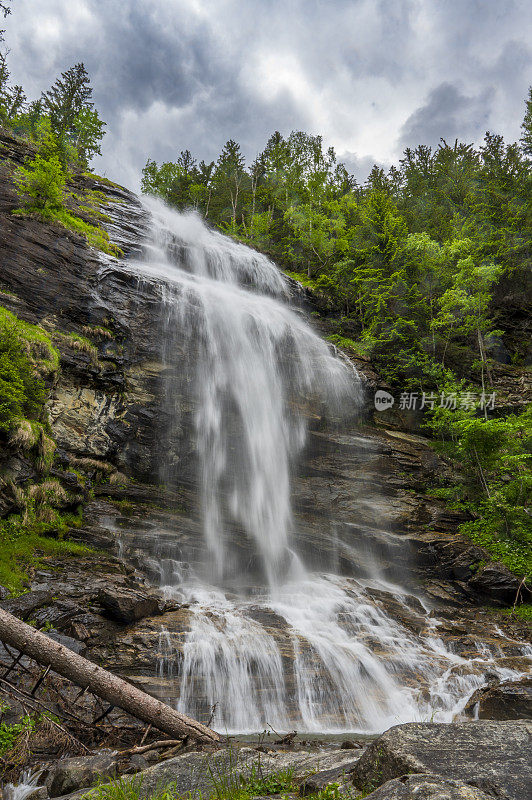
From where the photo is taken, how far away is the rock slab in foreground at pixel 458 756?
2.03 metres

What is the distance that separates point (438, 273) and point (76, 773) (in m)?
23.1

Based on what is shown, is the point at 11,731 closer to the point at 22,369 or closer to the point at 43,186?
the point at 22,369

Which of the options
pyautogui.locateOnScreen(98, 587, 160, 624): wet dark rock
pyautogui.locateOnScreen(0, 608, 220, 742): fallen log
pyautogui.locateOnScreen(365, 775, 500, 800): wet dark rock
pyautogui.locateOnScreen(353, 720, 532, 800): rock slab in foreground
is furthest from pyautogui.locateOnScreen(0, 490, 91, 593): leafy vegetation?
pyautogui.locateOnScreen(365, 775, 500, 800): wet dark rock

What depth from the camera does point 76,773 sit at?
325 centimetres

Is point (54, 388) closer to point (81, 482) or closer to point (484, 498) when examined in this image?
point (81, 482)

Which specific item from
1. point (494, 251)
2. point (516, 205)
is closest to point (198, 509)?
point (494, 251)

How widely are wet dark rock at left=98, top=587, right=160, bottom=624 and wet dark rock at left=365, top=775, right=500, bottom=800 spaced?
21.8ft

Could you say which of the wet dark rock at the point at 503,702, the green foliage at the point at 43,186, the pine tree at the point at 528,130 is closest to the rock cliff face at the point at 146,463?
the green foliage at the point at 43,186

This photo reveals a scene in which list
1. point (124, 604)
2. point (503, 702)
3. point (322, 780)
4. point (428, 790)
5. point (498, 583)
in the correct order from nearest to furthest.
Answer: point (428, 790), point (322, 780), point (503, 702), point (124, 604), point (498, 583)

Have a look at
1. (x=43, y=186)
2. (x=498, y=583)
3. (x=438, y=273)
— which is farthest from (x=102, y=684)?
(x=438, y=273)

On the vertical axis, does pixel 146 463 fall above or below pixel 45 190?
below

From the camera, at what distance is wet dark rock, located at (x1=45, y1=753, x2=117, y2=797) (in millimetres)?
3156

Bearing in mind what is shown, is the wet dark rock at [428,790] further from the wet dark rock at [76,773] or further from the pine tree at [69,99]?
the pine tree at [69,99]

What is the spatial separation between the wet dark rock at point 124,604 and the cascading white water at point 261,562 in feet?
2.23
